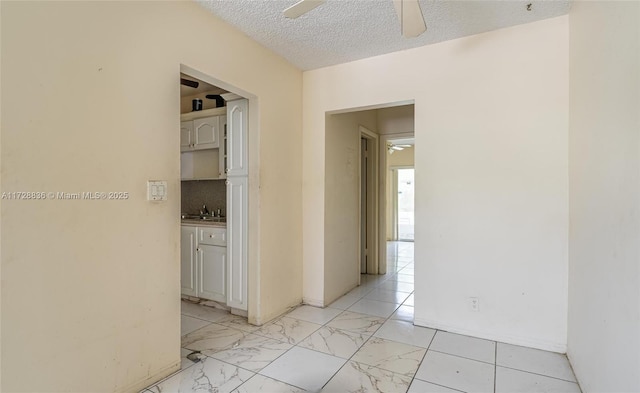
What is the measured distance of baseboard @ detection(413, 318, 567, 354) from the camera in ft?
7.85

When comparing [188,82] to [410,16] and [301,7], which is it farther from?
[410,16]

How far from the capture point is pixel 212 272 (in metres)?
3.29

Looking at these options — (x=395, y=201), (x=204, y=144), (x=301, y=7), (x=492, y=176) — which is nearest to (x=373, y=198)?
(x=492, y=176)

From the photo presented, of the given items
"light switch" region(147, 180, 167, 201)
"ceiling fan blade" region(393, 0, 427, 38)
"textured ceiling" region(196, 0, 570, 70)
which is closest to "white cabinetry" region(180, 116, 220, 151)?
"textured ceiling" region(196, 0, 570, 70)

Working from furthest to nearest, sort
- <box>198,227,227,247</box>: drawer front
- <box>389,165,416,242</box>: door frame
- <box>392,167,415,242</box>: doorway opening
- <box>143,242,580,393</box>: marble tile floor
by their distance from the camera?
1. <box>392,167,415,242</box>: doorway opening
2. <box>389,165,416,242</box>: door frame
3. <box>198,227,227,247</box>: drawer front
4. <box>143,242,580,393</box>: marble tile floor

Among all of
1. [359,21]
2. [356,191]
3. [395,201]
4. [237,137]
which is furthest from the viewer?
[395,201]

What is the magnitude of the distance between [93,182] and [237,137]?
4.96 feet

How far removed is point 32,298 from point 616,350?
260cm

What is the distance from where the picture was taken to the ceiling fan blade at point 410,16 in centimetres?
162

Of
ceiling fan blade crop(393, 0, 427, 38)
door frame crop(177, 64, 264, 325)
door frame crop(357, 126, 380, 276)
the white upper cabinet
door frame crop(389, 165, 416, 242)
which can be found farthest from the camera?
door frame crop(389, 165, 416, 242)

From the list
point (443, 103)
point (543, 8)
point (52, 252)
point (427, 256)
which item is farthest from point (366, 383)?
point (543, 8)

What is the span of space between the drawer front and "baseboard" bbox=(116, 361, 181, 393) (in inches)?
49.6

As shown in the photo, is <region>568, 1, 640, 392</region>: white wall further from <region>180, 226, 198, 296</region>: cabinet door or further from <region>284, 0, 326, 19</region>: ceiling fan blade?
<region>180, 226, 198, 296</region>: cabinet door

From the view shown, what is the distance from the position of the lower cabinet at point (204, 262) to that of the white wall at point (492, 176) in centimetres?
189
